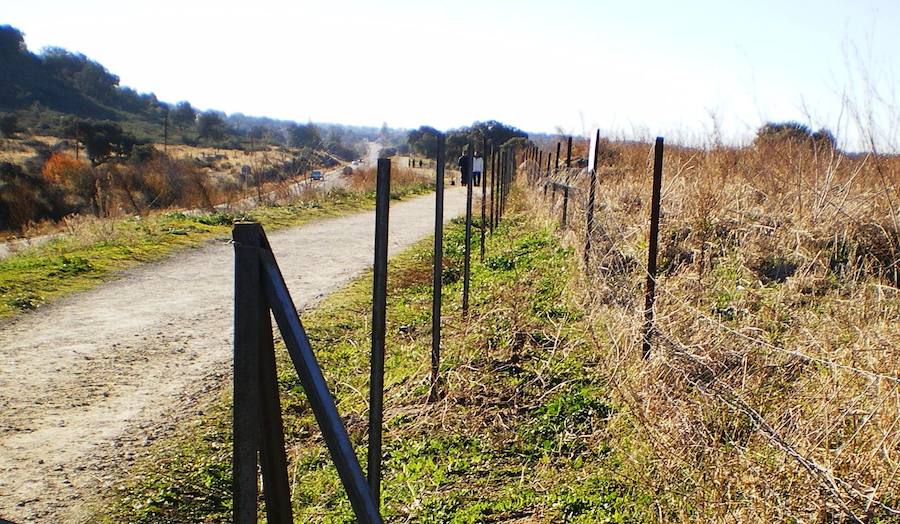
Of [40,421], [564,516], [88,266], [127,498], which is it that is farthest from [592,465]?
[88,266]

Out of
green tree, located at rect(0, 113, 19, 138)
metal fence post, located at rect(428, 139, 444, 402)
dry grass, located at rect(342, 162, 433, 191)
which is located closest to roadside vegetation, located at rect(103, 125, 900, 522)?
metal fence post, located at rect(428, 139, 444, 402)

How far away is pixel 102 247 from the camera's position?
32.7 ft

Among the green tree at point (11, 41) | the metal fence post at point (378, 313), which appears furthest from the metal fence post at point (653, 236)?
the green tree at point (11, 41)

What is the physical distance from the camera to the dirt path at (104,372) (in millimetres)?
3666

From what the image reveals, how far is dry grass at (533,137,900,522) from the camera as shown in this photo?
284cm

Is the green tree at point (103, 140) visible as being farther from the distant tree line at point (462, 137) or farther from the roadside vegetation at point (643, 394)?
the roadside vegetation at point (643, 394)

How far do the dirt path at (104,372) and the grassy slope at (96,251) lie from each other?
360 mm

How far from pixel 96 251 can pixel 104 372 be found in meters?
5.14

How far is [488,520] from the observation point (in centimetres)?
331

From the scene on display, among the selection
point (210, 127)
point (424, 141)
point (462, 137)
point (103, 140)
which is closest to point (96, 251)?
point (103, 140)

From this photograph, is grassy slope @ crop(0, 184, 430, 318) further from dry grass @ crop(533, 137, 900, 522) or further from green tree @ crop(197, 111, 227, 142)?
green tree @ crop(197, 111, 227, 142)

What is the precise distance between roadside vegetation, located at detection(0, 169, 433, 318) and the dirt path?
14.6 inches

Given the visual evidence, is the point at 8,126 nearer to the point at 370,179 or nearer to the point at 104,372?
the point at 370,179

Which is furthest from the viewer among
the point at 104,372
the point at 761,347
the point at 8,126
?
the point at 8,126
